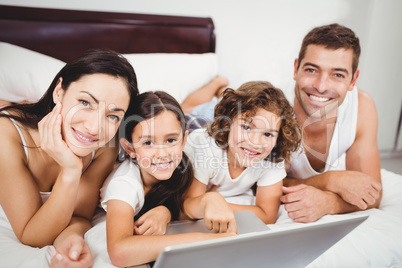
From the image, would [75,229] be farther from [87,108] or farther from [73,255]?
[87,108]

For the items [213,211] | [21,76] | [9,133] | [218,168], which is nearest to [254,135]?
[218,168]

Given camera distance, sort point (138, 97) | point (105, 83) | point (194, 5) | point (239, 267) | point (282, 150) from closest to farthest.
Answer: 1. point (239, 267)
2. point (105, 83)
3. point (138, 97)
4. point (282, 150)
5. point (194, 5)

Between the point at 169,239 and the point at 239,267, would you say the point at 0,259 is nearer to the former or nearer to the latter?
the point at 169,239

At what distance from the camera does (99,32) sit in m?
1.76

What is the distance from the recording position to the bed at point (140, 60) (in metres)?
0.97

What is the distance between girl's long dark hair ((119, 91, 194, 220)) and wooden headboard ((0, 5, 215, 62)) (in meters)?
0.94

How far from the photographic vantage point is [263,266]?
77 centimetres

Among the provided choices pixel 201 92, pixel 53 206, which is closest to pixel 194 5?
pixel 201 92

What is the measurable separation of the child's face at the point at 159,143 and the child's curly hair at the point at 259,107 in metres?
0.24

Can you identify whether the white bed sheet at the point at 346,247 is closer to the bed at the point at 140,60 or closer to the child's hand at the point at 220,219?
the bed at the point at 140,60

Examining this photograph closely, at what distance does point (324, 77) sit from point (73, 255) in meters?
1.05

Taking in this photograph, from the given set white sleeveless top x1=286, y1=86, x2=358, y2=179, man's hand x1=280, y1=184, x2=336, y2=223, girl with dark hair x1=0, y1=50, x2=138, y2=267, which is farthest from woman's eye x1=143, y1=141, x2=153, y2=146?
white sleeveless top x1=286, y1=86, x2=358, y2=179

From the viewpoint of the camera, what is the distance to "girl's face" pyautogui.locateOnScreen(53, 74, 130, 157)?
85 cm

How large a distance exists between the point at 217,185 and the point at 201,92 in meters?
0.66
